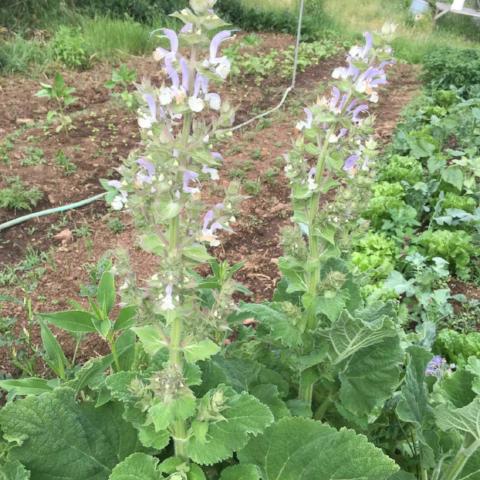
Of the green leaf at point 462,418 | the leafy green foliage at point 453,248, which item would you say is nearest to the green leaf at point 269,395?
the green leaf at point 462,418

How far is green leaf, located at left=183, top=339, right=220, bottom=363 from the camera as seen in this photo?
1406mm

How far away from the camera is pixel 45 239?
3.91 m

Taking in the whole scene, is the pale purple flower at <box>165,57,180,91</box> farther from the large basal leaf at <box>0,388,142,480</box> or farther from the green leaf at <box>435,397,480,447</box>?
the green leaf at <box>435,397,480,447</box>

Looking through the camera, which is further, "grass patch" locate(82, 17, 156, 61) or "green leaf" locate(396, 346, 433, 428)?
"grass patch" locate(82, 17, 156, 61)

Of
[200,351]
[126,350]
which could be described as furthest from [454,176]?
[200,351]

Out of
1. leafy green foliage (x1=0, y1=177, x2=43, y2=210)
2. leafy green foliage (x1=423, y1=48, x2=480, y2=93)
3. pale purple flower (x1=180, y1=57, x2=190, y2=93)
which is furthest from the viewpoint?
leafy green foliage (x1=423, y1=48, x2=480, y2=93)

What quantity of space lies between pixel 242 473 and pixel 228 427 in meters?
0.17

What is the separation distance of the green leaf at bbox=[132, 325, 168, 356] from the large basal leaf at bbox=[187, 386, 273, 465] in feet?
0.63

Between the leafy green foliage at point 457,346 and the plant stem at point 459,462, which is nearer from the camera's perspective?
the plant stem at point 459,462

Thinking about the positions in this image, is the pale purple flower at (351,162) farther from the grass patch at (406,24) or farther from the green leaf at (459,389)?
the grass patch at (406,24)

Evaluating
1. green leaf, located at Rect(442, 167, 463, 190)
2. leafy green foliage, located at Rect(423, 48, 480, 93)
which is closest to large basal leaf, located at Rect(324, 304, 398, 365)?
green leaf, located at Rect(442, 167, 463, 190)

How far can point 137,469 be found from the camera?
1.54 metres

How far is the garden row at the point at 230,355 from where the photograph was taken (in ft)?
4.31

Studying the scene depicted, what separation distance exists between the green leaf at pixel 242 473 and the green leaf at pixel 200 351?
40 cm
